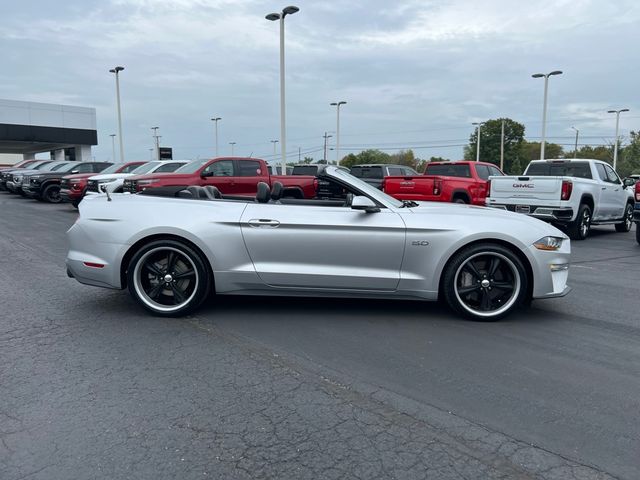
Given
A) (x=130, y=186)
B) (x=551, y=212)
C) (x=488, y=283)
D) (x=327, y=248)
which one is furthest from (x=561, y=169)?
(x=327, y=248)

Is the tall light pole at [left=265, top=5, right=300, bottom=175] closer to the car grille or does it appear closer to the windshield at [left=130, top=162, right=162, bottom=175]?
the windshield at [left=130, top=162, right=162, bottom=175]

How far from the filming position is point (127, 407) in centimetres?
331

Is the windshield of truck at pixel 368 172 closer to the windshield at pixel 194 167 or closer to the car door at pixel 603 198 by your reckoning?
the windshield at pixel 194 167

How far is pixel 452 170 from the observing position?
49.9 ft

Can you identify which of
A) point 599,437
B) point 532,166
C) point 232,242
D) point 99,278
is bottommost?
point 599,437

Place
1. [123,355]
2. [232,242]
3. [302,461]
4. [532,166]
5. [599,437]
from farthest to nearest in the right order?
[532,166] → [232,242] → [123,355] → [599,437] → [302,461]

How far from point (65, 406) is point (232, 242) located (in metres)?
2.16

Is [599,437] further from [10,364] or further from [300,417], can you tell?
[10,364]

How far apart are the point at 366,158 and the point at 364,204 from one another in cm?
9343

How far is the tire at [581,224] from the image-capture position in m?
11.8

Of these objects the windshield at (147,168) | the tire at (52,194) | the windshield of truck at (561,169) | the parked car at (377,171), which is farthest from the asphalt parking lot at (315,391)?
the tire at (52,194)

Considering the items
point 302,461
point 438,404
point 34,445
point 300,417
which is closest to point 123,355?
point 34,445

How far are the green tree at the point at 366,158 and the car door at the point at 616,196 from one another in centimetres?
7496

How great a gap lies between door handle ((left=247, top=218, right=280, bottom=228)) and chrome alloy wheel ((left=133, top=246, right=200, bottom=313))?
72cm
